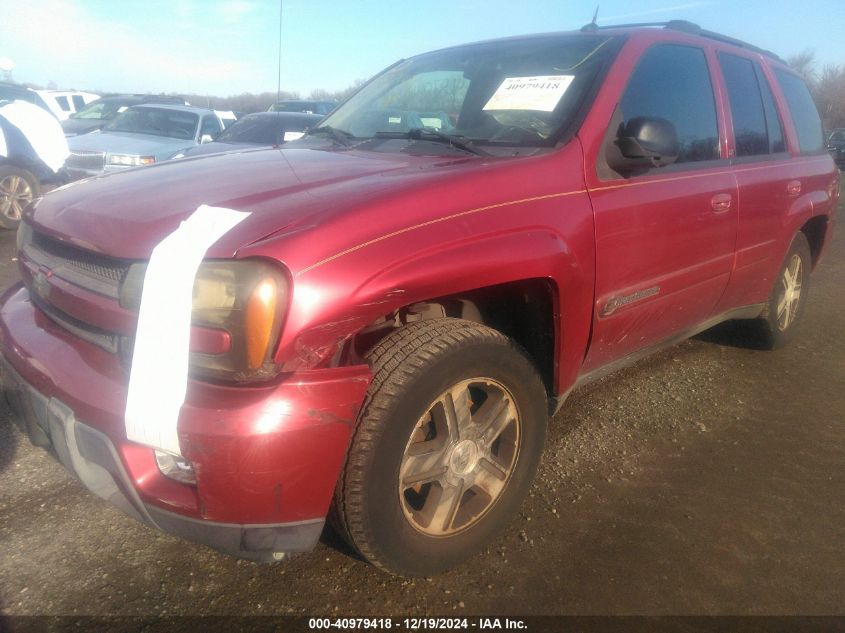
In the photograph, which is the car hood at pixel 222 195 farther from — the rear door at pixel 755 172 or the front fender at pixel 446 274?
the rear door at pixel 755 172

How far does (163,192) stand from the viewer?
6.56 feet

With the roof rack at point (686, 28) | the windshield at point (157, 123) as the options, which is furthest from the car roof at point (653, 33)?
the windshield at point (157, 123)

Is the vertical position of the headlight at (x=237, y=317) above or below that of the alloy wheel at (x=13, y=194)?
above

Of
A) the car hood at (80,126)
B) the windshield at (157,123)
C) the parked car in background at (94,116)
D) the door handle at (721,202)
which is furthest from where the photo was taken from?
the parked car in background at (94,116)

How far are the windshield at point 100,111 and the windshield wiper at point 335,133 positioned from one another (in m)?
10.4

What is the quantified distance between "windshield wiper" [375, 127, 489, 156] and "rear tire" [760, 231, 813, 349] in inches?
92.2

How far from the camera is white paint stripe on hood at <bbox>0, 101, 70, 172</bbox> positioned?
7.32 m

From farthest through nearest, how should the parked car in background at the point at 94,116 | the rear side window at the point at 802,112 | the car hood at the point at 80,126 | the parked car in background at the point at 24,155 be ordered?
the parked car in background at the point at 94,116 < the car hood at the point at 80,126 < the parked car in background at the point at 24,155 < the rear side window at the point at 802,112

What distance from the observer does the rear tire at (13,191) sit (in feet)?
A: 23.5

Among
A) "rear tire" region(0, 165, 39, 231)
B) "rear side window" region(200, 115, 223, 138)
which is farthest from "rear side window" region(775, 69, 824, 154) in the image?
"rear side window" region(200, 115, 223, 138)

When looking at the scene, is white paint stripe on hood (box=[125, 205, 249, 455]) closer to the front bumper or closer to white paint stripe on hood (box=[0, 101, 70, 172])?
the front bumper

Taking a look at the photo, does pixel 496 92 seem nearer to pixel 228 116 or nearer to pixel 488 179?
pixel 488 179

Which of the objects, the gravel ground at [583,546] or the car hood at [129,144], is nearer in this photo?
the gravel ground at [583,546]

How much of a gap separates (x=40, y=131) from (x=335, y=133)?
603cm
